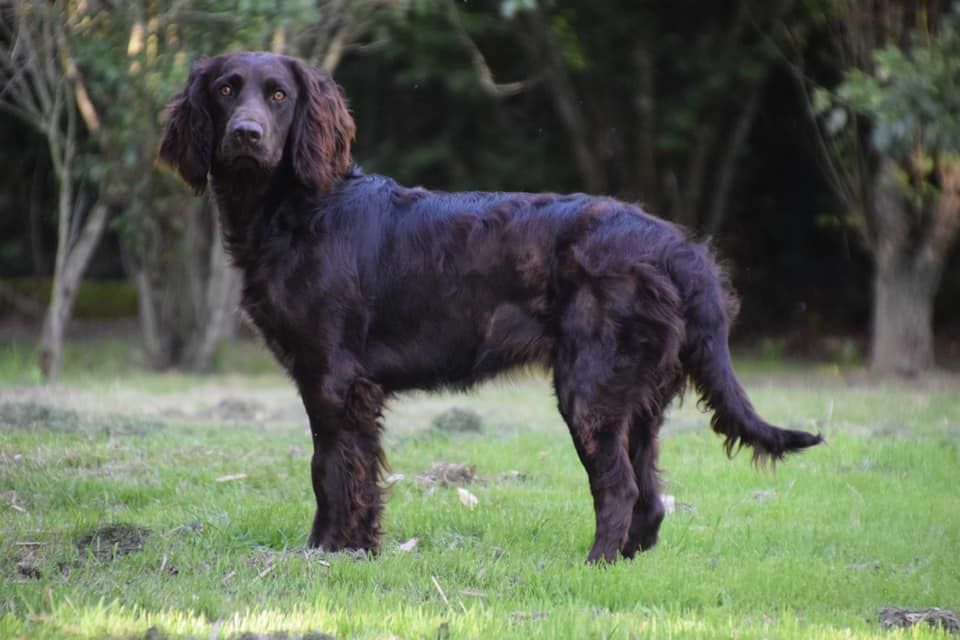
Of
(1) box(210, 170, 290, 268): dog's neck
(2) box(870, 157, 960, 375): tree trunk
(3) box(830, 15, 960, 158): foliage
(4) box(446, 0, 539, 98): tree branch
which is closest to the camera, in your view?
(1) box(210, 170, 290, 268): dog's neck

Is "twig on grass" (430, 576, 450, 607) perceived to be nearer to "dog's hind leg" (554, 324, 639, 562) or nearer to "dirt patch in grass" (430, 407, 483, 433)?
"dog's hind leg" (554, 324, 639, 562)

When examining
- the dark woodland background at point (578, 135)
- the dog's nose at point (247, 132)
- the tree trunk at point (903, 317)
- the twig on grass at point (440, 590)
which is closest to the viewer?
the twig on grass at point (440, 590)

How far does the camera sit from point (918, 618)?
A: 425 cm

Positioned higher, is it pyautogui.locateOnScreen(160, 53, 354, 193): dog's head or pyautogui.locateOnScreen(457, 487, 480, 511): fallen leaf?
pyautogui.locateOnScreen(160, 53, 354, 193): dog's head

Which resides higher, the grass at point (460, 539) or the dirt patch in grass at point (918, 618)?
the dirt patch in grass at point (918, 618)

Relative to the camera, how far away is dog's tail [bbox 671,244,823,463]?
193 inches

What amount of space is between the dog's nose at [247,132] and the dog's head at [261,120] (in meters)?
0.06

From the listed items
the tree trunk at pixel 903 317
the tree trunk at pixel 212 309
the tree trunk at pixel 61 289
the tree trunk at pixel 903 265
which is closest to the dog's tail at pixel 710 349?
the tree trunk at pixel 61 289

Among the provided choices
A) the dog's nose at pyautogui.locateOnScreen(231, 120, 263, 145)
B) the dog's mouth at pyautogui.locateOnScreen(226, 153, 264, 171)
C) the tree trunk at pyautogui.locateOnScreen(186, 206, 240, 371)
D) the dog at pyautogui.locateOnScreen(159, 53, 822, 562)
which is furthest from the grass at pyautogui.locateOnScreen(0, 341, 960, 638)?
the tree trunk at pyautogui.locateOnScreen(186, 206, 240, 371)

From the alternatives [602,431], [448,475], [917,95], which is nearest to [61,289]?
[448,475]

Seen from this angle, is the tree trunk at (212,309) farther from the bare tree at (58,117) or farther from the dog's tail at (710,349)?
the dog's tail at (710,349)

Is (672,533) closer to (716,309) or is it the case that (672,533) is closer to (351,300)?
(716,309)

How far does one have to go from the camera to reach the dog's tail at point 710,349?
16.1 feet

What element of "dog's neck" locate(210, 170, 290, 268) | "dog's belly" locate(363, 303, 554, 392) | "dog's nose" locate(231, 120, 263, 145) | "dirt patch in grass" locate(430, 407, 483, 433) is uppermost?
"dog's nose" locate(231, 120, 263, 145)
